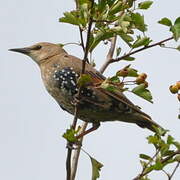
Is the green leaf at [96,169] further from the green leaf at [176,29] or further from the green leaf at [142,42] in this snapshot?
the green leaf at [176,29]

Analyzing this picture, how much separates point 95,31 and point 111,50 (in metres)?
0.91

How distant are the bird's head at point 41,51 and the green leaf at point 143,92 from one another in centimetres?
244

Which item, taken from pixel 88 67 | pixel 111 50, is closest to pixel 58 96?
pixel 88 67

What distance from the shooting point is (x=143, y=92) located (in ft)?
14.2

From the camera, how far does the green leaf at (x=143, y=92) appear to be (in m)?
4.23

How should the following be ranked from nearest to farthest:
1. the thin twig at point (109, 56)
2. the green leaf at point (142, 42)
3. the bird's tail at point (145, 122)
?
1. the green leaf at point (142, 42)
2. the thin twig at point (109, 56)
3. the bird's tail at point (145, 122)

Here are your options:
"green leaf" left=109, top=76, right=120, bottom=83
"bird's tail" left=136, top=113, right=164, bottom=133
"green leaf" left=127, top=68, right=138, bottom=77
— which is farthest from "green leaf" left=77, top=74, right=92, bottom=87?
"bird's tail" left=136, top=113, right=164, bottom=133

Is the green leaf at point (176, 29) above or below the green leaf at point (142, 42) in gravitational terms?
above

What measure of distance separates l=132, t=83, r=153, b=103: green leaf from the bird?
1.01 metres

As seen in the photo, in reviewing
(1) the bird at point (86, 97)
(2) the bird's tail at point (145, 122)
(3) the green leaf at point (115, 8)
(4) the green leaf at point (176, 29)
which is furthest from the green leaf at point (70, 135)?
(2) the bird's tail at point (145, 122)

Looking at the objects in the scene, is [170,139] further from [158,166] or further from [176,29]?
[176,29]

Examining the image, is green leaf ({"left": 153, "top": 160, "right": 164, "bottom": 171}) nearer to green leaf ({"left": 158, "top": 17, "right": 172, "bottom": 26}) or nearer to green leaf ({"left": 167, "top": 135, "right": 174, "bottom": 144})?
green leaf ({"left": 167, "top": 135, "right": 174, "bottom": 144})

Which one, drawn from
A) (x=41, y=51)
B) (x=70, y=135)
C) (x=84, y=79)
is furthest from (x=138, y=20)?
(x=41, y=51)

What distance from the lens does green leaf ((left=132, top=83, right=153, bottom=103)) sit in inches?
167
